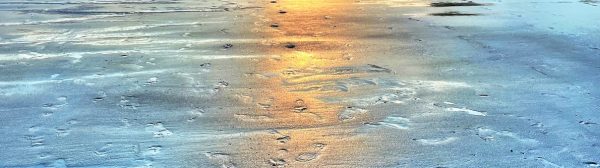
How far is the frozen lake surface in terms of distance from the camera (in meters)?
2.47

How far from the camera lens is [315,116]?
115 inches

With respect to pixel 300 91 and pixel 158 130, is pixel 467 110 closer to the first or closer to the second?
pixel 300 91

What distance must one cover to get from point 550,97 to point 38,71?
305 cm

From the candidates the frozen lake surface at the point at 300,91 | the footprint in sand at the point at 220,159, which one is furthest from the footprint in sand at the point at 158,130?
the footprint in sand at the point at 220,159

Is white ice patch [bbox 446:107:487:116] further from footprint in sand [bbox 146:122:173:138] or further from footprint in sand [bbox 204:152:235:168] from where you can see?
footprint in sand [bbox 146:122:173:138]

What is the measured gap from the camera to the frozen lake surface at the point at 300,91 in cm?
247

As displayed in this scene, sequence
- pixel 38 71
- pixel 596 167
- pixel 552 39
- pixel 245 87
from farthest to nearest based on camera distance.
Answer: pixel 552 39, pixel 38 71, pixel 245 87, pixel 596 167

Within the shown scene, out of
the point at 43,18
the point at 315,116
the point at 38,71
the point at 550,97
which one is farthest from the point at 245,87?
the point at 43,18

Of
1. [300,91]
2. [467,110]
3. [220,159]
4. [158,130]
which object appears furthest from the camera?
[300,91]

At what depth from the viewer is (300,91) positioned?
3.35 m

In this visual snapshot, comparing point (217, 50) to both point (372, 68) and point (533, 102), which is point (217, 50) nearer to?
point (372, 68)

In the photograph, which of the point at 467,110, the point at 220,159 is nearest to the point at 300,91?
the point at 467,110

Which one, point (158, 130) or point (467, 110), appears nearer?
point (158, 130)

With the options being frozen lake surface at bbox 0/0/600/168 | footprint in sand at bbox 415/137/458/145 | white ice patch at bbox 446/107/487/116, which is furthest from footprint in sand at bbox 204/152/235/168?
white ice patch at bbox 446/107/487/116
